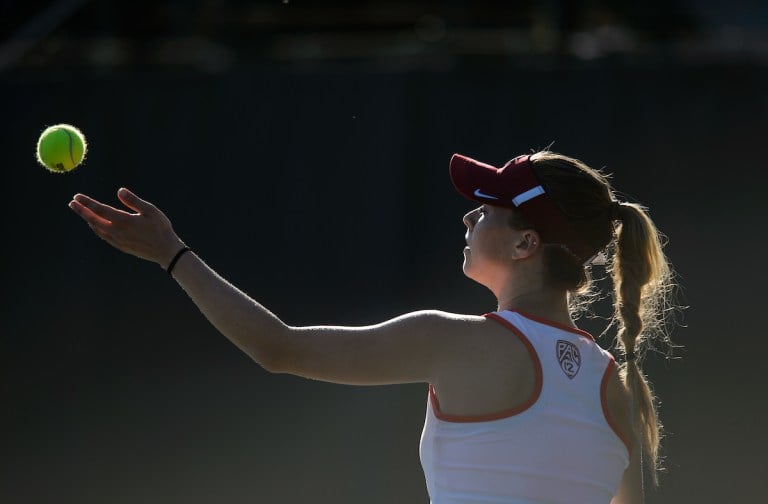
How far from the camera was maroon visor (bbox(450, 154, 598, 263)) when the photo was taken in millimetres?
2010

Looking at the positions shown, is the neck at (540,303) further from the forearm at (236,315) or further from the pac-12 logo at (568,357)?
the forearm at (236,315)

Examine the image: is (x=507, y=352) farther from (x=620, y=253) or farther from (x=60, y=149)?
(x=60, y=149)

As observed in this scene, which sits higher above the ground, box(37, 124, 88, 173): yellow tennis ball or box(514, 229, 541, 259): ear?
box(37, 124, 88, 173): yellow tennis ball

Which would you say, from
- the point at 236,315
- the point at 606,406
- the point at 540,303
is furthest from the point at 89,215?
the point at 606,406

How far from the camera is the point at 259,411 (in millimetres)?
5395

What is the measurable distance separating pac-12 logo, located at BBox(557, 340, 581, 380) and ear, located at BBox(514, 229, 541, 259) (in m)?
0.21

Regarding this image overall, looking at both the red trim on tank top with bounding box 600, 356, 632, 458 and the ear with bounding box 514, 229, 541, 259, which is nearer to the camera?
the red trim on tank top with bounding box 600, 356, 632, 458

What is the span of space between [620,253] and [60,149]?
1.50 metres

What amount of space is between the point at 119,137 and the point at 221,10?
4008 mm

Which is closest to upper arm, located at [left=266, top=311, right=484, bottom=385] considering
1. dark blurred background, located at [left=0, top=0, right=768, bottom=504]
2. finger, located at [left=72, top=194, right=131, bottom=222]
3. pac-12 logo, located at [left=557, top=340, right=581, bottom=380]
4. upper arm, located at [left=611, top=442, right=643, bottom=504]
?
pac-12 logo, located at [left=557, top=340, right=581, bottom=380]

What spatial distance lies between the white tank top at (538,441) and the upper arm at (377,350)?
0.09 m

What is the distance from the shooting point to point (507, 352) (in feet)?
6.02

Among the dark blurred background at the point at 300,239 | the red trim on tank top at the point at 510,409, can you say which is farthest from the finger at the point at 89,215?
the dark blurred background at the point at 300,239

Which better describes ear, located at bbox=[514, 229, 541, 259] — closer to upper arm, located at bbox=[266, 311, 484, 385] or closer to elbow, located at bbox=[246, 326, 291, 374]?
upper arm, located at bbox=[266, 311, 484, 385]
